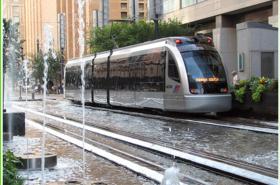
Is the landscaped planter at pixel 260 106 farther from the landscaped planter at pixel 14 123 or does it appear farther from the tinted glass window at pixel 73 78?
the tinted glass window at pixel 73 78

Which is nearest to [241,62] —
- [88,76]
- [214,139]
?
[88,76]

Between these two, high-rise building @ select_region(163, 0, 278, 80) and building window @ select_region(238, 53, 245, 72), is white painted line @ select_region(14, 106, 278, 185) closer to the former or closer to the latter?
high-rise building @ select_region(163, 0, 278, 80)

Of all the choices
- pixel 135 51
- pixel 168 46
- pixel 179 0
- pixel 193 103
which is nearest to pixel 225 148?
pixel 193 103

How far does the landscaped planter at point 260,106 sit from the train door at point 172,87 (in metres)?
2.52

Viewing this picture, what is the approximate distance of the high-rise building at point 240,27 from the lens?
82.5 ft

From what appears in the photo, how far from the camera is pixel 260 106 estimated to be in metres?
19.9

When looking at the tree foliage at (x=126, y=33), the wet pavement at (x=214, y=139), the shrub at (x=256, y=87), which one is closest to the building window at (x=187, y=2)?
the tree foliage at (x=126, y=33)

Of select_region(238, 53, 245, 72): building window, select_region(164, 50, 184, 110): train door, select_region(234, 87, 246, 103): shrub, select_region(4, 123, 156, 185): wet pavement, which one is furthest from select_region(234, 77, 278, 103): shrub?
select_region(4, 123, 156, 185): wet pavement

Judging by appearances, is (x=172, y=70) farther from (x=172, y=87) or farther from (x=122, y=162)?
(x=122, y=162)

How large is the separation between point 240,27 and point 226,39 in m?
23.5

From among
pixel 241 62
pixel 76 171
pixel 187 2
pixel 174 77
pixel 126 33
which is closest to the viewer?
pixel 76 171

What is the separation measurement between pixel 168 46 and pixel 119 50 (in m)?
6.87

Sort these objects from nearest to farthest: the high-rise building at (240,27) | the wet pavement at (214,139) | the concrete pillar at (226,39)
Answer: the wet pavement at (214,139)
the high-rise building at (240,27)
the concrete pillar at (226,39)

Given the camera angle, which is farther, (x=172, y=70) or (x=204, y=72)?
(x=172, y=70)
